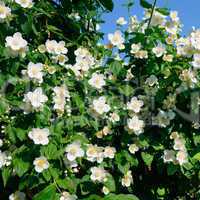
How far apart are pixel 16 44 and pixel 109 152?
0.65m

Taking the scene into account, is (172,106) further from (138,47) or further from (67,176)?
(67,176)

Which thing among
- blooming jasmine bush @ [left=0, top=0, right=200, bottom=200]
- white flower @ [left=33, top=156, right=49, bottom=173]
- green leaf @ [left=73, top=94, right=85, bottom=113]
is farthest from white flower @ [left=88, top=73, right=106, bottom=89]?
white flower @ [left=33, top=156, right=49, bottom=173]

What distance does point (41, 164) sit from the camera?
237 centimetres

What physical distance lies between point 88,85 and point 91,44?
1.99 ft

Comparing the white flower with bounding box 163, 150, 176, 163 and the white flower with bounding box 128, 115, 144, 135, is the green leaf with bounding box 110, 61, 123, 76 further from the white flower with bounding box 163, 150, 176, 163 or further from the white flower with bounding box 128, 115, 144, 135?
the white flower with bounding box 163, 150, 176, 163

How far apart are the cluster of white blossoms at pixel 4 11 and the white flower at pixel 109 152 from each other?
2.44ft

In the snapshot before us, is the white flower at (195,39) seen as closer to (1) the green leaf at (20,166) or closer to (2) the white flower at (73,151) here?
(2) the white flower at (73,151)

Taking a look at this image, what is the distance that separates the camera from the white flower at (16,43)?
2.50 m

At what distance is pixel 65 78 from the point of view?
2654 millimetres

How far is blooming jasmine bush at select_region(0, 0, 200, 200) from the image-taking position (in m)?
2.45

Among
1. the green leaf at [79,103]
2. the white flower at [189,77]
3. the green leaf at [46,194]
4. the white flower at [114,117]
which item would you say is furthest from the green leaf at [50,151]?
the white flower at [189,77]

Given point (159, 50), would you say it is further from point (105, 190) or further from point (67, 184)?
point (67, 184)

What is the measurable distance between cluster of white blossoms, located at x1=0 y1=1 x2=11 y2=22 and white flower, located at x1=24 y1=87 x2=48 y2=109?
36cm

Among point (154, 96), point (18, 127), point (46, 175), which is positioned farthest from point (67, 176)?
point (154, 96)
